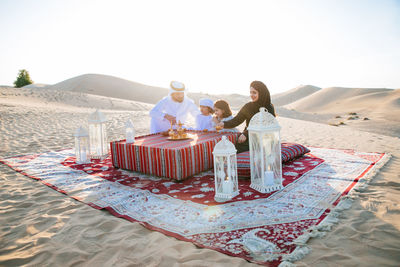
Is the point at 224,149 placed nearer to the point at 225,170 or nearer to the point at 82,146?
the point at 225,170

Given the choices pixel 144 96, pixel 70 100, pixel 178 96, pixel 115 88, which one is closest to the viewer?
pixel 178 96

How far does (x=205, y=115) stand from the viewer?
6.07m

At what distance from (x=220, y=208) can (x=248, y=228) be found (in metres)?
0.51

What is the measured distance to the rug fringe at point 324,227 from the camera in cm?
194

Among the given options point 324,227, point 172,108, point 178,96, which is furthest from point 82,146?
point 324,227

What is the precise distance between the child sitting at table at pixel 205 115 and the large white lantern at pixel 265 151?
8.21ft

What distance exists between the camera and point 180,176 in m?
3.84

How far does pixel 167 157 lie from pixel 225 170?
3.43 ft

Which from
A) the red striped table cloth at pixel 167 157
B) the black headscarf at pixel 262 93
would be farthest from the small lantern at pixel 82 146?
the black headscarf at pixel 262 93

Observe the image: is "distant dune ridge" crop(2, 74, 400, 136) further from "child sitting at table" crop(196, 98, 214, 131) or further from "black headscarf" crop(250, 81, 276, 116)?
"black headscarf" crop(250, 81, 276, 116)

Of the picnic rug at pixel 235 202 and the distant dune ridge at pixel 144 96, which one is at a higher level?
the distant dune ridge at pixel 144 96

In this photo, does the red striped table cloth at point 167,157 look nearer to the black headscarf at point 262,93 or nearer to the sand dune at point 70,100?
the black headscarf at point 262,93

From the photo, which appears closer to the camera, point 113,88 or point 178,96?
point 178,96

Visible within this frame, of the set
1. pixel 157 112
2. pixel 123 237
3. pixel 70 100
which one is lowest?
pixel 123 237
